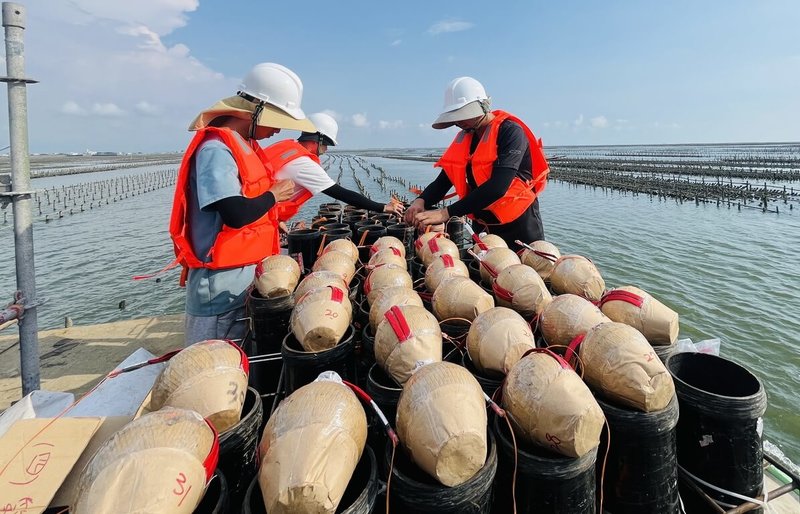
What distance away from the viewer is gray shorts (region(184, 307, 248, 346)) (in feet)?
10.8

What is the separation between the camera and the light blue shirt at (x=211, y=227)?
288cm

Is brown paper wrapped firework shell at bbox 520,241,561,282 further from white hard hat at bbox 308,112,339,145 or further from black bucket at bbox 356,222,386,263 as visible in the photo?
white hard hat at bbox 308,112,339,145

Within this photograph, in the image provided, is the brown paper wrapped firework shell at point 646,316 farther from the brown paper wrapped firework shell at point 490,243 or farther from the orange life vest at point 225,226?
the orange life vest at point 225,226

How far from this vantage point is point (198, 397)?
1824 millimetres

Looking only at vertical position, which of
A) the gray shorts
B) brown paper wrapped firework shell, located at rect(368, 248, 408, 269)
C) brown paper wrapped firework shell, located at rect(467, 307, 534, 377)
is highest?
brown paper wrapped firework shell, located at rect(368, 248, 408, 269)

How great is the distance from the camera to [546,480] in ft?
5.65

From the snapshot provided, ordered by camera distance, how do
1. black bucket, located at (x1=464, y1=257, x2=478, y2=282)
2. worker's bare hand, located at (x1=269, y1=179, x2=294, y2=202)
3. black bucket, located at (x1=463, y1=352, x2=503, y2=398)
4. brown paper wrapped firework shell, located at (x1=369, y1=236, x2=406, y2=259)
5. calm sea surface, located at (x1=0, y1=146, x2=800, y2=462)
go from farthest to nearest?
calm sea surface, located at (x1=0, y1=146, x2=800, y2=462) → brown paper wrapped firework shell, located at (x1=369, y1=236, x2=406, y2=259) → black bucket, located at (x1=464, y1=257, x2=478, y2=282) → worker's bare hand, located at (x1=269, y1=179, x2=294, y2=202) → black bucket, located at (x1=463, y1=352, x2=503, y2=398)

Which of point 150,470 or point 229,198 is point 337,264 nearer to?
point 229,198

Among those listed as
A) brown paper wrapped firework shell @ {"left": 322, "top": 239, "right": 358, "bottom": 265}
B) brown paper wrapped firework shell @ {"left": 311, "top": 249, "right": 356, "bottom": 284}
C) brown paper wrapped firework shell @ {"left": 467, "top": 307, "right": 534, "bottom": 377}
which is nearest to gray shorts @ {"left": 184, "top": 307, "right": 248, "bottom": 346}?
brown paper wrapped firework shell @ {"left": 311, "top": 249, "right": 356, "bottom": 284}

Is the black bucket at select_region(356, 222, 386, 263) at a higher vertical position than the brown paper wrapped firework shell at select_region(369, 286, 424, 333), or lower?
higher

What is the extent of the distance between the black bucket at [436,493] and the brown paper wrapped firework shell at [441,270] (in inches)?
67.6

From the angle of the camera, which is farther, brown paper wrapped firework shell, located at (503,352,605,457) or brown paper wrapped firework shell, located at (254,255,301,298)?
brown paper wrapped firework shell, located at (254,255,301,298)

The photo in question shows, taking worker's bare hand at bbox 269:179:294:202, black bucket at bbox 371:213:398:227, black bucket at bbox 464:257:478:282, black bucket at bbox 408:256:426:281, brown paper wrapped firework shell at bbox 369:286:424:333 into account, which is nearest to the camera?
brown paper wrapped firework shell at bbox 369:286:424:333

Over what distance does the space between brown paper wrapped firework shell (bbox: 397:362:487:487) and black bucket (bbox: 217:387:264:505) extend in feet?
2.40
